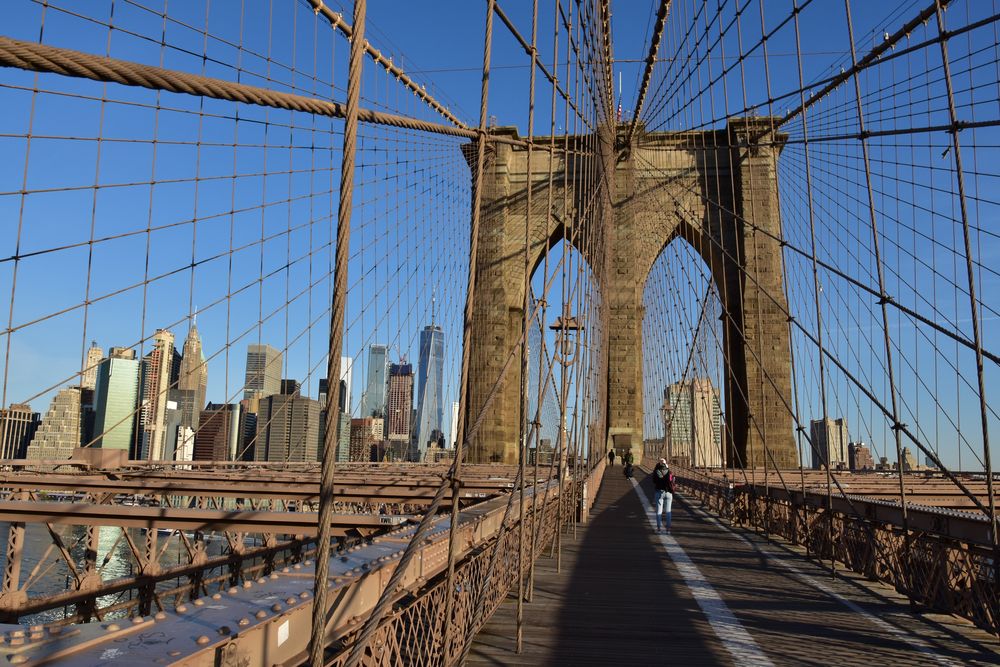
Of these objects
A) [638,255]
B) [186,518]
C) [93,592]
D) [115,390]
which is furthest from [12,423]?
[638,255]

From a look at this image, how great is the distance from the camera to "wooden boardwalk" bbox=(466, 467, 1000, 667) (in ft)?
12.5

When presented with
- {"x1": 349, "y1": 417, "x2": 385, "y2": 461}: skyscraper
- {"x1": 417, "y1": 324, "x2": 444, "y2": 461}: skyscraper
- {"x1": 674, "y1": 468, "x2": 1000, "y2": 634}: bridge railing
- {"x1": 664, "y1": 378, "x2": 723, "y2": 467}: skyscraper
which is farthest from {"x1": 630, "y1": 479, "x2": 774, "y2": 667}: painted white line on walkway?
{"x1": 417, "y1": 324, "x2": 444, "y2": 461}: skyscraper

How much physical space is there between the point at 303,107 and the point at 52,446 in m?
21.9

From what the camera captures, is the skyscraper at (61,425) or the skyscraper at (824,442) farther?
the skyscraper at (61,425)

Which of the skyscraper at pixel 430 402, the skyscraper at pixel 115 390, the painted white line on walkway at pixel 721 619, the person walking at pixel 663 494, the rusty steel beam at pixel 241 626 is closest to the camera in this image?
the rusty steel beam at pixel 241 626

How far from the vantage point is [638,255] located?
29.0m

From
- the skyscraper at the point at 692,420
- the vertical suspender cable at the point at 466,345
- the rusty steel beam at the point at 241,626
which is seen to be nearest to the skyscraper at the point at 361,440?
the skyscraper at the point at 692,420

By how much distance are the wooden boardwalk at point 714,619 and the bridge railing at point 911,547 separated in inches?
6.0

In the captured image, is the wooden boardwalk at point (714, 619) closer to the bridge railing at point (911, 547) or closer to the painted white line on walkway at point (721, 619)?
the painted white line on walkway at point (721, 619)

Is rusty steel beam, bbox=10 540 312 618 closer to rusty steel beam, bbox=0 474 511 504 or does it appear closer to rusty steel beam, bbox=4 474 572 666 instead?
rusty steel beam, bbox=0 474 511 504

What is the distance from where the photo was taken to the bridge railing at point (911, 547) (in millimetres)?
4465

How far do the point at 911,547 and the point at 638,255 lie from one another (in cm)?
2431

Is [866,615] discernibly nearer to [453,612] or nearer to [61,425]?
[453,612]

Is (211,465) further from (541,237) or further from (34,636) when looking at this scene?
(541,237)
